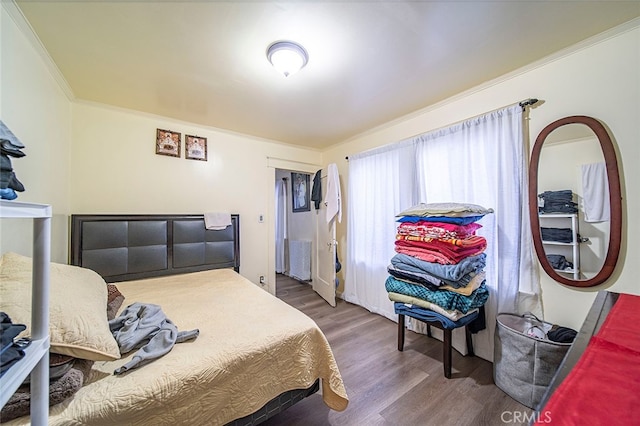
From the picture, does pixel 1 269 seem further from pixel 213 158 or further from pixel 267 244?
pixel 267 244

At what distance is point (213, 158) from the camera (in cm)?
299

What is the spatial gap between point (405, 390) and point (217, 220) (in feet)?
8.31

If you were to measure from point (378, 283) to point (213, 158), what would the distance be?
270cm

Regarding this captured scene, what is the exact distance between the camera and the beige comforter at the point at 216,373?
0.84 metres

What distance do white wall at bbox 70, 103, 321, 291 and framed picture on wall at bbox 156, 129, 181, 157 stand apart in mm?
49

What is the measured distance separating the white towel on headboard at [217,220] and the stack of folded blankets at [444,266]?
207cm

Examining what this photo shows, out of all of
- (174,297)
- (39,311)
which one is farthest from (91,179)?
(39,311)

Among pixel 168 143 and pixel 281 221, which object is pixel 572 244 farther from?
pixel 281 221

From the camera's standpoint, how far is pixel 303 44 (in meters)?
1.53

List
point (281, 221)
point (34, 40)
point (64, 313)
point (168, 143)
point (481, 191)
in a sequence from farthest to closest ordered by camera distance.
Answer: point (281, 221) < point (168, 143) < point (481, 191) < point (34, 40) < point (64, 313)

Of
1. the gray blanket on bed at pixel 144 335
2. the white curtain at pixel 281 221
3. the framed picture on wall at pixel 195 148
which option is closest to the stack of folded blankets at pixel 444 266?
the gray blanket on bed at pixel 144 335

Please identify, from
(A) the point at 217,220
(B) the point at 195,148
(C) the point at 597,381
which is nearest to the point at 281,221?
(A) the point at 217,220

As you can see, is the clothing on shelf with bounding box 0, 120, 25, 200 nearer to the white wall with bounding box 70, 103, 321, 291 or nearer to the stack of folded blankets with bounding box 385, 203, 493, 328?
the white wall with bounding box 70, 103, 321, 291

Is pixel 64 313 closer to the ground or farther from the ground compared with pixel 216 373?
farther from the ground
